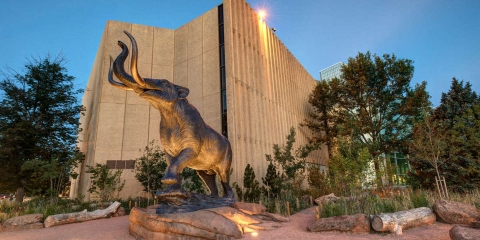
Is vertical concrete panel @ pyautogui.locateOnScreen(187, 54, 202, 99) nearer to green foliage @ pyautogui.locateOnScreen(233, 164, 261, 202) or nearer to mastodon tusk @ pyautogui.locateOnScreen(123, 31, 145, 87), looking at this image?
green foliage @ pyautogui.locateOnScreen(233, 164, 261, 202)

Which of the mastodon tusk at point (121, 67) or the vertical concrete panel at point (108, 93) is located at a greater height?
the vertical concrete panel at point (108, 93)

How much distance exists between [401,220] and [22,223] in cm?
1010

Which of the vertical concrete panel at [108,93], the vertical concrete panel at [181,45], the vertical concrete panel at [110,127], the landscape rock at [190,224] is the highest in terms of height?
the vertical concrete panel at [181,45]

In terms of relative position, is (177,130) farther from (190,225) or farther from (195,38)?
(195,38)

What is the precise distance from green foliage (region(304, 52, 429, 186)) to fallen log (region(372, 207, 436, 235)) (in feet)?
36.4

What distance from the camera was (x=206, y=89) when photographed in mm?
16438

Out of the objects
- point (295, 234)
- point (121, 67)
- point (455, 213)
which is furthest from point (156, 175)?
point (455, 213)

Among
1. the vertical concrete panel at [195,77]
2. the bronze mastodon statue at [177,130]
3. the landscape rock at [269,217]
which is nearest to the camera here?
the bronze mastodon statue at [177,130]

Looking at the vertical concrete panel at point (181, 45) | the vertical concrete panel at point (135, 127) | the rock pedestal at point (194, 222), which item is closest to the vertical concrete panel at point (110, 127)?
the vertical concrete panel at point (135, 127)

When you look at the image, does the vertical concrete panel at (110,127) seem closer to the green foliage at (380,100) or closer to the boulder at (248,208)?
the boulder at (248,208)

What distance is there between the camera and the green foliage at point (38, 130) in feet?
42.2

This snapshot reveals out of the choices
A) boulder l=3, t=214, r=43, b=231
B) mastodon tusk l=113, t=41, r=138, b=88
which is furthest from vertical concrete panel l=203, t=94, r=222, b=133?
mastodon tusk l=113, t=41, r=138, b=88

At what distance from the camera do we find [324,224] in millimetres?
5883

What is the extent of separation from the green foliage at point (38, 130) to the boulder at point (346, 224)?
41.2 ft
